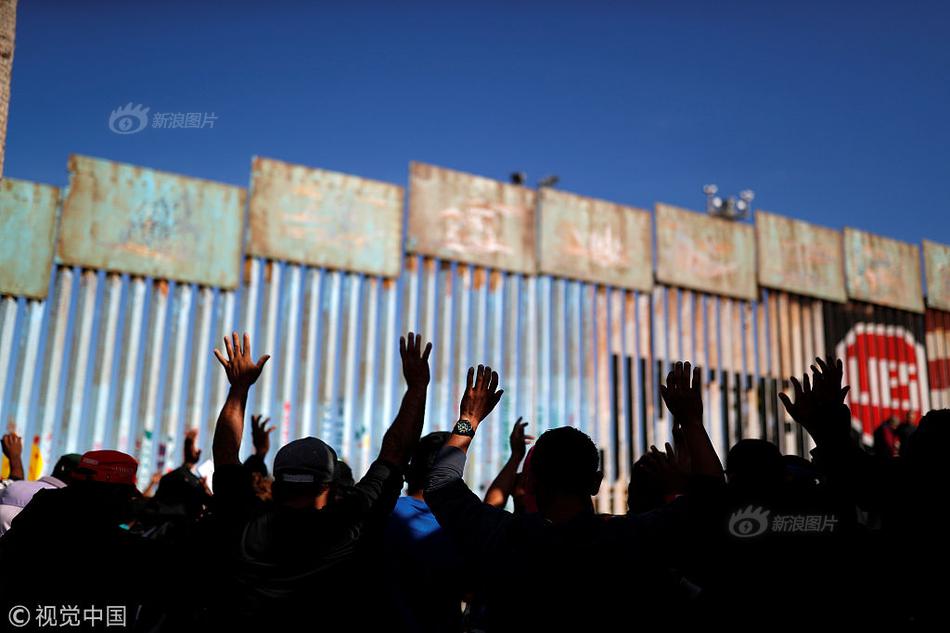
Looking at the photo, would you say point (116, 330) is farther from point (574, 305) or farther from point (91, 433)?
point (574, 305)

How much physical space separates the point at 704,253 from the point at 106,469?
1317 centimetres

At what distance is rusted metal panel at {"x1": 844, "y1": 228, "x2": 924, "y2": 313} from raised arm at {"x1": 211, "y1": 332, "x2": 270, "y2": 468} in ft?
50.0

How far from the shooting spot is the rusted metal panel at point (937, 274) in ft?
54.7

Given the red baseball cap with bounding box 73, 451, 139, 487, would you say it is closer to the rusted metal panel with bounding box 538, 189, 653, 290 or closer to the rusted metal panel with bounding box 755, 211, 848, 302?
the rusted metal panel with bounding box 538, 189, 653, 290

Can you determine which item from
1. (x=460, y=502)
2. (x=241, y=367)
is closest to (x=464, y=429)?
(x=460, y=502)

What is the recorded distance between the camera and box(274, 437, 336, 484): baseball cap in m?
2.61

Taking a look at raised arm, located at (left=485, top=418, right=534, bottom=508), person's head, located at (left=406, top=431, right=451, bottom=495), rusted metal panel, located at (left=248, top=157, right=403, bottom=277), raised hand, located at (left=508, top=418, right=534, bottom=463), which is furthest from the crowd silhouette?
rusted metal panel, located at (left=248, top=157, right=403, bottom=277)

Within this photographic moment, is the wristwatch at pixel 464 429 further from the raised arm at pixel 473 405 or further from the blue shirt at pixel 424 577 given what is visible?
the blue shirt at pixel 424 577

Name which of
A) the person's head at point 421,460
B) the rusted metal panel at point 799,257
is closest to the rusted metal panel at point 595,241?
the rusted metal panel at point 799,257

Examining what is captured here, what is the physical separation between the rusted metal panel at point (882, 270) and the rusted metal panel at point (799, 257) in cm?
30

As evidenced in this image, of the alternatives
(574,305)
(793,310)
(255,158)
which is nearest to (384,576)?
(255,158)

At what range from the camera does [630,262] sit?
14086mm

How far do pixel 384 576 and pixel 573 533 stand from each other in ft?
2.96

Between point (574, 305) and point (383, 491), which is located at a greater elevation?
point (574, 305)
